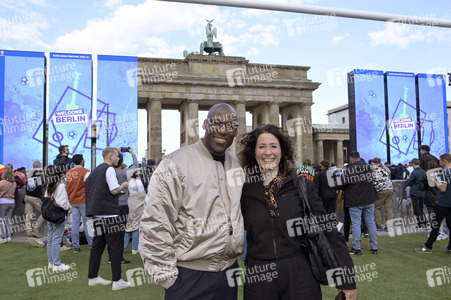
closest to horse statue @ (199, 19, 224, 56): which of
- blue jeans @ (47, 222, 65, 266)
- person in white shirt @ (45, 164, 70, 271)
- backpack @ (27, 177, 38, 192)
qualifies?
backpack @ (27, 177, 38, 192)

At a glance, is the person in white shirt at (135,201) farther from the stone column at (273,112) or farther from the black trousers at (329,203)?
the stone column at (273,112)

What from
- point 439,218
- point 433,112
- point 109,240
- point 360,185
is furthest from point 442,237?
point 433,112

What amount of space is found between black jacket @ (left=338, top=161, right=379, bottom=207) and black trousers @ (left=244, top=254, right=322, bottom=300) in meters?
5.69

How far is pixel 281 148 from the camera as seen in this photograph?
284cm

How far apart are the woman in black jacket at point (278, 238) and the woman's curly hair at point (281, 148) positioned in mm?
105

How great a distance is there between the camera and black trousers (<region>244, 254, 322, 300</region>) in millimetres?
2389

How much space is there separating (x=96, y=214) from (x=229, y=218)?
3.81 m

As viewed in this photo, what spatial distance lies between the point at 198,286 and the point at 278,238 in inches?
24.9

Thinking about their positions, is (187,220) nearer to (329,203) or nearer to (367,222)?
(367,222)

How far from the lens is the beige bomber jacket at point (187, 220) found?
220 centimetres

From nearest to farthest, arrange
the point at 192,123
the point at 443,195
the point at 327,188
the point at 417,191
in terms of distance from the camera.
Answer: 1. the point at 443,195
2. the point at 327,188
3. the point at 417,191
4. the point at 192,123

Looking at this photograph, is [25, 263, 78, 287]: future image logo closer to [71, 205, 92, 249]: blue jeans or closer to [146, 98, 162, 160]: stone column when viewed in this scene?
[71, 205, 92, 249]: blue jeans

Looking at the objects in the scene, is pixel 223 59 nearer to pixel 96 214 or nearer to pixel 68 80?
pixel 68 80

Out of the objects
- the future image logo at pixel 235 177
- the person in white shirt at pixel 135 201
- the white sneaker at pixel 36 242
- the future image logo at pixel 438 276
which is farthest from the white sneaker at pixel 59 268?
the future image logo at pixel 438 276
